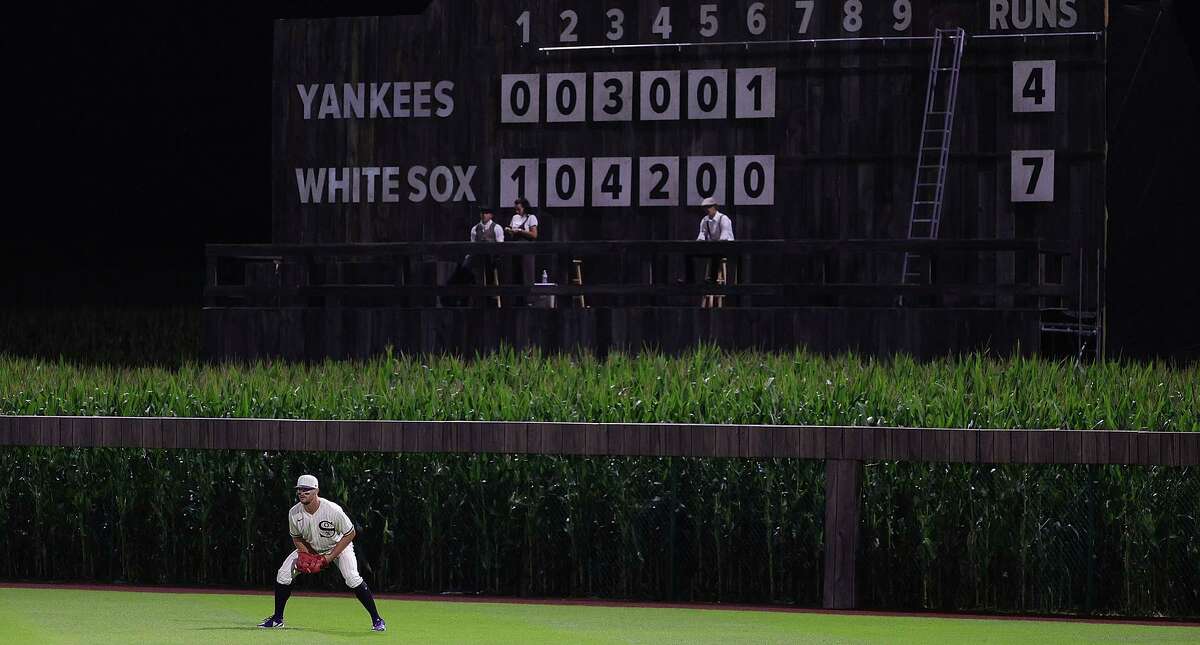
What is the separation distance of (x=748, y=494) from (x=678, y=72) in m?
15.0

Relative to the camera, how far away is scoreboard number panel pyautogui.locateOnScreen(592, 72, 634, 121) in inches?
1058

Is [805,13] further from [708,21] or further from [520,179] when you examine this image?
[520,179]

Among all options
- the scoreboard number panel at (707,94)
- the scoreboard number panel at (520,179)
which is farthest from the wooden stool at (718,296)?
the scoreboard number panel at (520,179)

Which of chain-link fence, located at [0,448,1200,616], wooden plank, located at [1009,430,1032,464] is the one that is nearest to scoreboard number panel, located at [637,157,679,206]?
chain-link fence, located at [0,448,1200,616]

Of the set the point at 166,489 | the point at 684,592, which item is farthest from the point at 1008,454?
the point at 166,489

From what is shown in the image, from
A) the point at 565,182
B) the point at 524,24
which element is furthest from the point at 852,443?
the point at 524,24

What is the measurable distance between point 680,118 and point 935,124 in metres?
3.40

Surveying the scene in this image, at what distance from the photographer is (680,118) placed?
2675 centimetres

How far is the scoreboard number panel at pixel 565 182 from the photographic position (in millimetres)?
27000

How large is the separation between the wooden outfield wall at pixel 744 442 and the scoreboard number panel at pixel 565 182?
14392 mm

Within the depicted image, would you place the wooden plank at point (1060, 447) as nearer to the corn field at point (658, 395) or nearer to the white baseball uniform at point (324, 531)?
the corn field at point (658, 395)

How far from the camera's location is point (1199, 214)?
81.6 ft

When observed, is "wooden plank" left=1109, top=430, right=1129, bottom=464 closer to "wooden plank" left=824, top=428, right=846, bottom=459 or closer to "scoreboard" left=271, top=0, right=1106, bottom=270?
"wooden plank" left=824, top=428, right=846, bottom=459

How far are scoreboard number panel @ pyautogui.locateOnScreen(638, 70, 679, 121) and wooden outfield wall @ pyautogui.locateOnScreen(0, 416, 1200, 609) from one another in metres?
14.6
